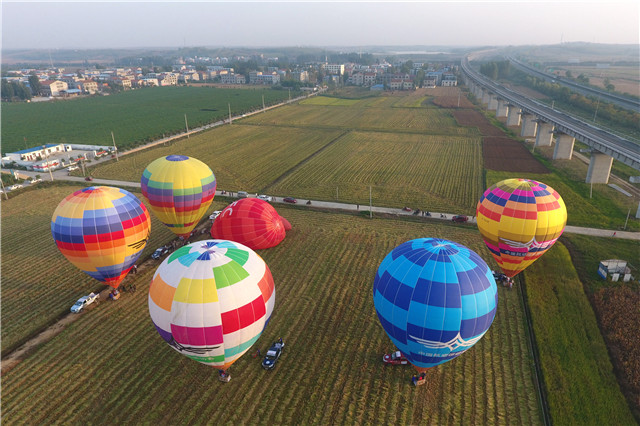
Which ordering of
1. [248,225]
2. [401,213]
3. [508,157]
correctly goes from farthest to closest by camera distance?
Result: [508,157] < [401,213] < [248,225]

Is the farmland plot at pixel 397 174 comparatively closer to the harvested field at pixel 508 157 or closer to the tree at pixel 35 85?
the harvested field at pixel 508 157

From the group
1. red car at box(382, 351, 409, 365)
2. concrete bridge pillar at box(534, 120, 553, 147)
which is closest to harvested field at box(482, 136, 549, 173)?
concrete bridge pillar at box(534, 120, 553, 147)

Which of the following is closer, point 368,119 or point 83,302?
point 83,302

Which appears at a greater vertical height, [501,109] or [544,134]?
[501,109]

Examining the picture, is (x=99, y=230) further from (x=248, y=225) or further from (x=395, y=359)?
(x=395, y=359)

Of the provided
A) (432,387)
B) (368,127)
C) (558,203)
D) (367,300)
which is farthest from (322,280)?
(368,127)

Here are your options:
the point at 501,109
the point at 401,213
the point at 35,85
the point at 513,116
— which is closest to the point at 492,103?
the point at 501,109

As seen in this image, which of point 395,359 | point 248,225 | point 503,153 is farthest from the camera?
point 503,153
